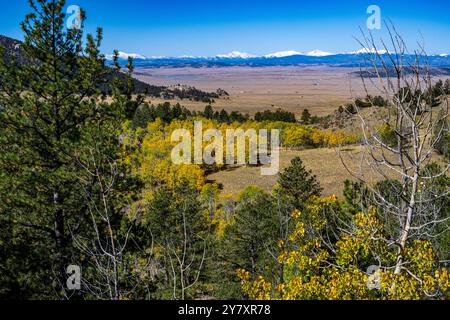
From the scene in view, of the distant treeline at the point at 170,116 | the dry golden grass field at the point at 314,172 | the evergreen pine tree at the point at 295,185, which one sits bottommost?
the dry golden grass field at the point at 314,172

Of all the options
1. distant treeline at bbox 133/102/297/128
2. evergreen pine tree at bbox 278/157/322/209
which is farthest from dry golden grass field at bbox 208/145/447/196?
evergreen pine tree at bbox 278/157/322/209

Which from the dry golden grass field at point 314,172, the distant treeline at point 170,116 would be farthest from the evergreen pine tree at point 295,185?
the distant treeline at point 170,116

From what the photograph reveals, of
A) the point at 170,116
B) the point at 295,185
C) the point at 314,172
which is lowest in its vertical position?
the point at 314,172

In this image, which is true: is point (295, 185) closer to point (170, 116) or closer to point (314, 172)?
point (314, 172)

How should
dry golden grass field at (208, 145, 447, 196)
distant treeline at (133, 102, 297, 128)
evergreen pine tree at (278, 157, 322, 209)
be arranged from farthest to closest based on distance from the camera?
distant treeline at (133, 102, 297, 128)
dry golden grass field at (208, 145, 447, 196)
evergreen pine tree at (278, 157, 322, 209)

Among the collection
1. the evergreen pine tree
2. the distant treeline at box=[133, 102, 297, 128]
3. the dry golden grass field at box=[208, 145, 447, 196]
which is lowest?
the dry golden grass field at box=[208, 145, 447, 196]

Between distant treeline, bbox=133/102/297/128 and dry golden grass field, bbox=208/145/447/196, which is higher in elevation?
distant treeline, bbox=133/102/297/128

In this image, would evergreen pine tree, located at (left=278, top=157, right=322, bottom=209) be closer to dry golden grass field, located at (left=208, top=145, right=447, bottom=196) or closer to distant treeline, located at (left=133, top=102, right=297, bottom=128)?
dry golden grass field, located at (left=208, top=145, right=447, bottom=196)

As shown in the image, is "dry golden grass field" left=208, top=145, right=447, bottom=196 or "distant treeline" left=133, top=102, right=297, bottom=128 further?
"distant treeline" left=133, top=102, right=297, bottom=128

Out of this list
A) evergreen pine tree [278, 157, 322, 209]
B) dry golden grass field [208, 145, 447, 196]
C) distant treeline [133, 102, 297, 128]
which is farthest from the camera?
distant treeline [133, 102, 297, 128]

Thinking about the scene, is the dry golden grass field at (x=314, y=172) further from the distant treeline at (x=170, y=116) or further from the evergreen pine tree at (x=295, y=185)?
the evergreen pine tree at (x=295, y=185)

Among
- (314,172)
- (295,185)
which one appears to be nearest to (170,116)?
(314,172)
